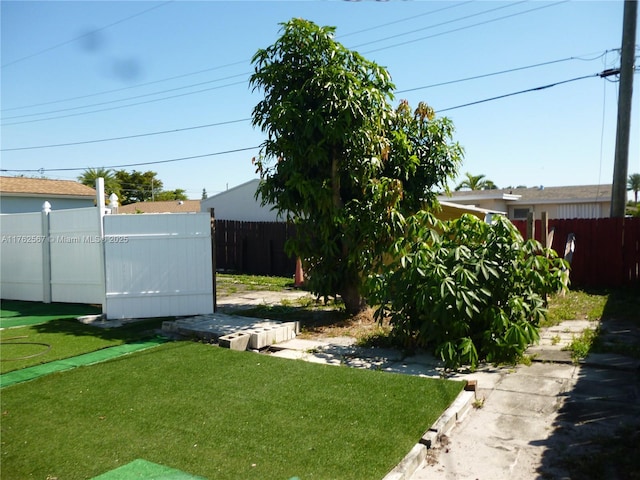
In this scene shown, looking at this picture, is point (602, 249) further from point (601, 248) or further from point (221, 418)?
point (221, 418)

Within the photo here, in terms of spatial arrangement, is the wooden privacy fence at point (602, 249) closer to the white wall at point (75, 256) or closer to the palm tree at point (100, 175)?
the white wall at point (75, 256)

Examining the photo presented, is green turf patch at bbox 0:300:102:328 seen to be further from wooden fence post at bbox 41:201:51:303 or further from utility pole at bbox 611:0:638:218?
utility pole at bbox 611:0:638:218

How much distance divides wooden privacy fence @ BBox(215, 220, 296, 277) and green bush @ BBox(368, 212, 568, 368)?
8810 millimetres

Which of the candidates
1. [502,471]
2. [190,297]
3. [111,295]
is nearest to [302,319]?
[190,297]

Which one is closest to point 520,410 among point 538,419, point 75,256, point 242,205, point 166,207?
point 538,419

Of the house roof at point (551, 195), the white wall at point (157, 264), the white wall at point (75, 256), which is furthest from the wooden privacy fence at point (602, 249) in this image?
the white wall at point (75, 256)

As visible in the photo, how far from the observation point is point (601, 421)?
4035mm

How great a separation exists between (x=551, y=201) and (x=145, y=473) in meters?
22.0

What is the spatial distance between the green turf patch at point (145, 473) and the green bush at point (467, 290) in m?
3.36

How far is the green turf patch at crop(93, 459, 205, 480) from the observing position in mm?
3219

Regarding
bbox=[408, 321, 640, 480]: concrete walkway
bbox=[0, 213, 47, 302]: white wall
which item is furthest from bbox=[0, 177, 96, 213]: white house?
bbox=[408, 321, 640, 480]: concrete walkway

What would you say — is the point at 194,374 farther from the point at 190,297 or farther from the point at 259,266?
the point at 259,266

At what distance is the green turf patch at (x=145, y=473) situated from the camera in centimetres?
322

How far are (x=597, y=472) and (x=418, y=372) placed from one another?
246 cm
